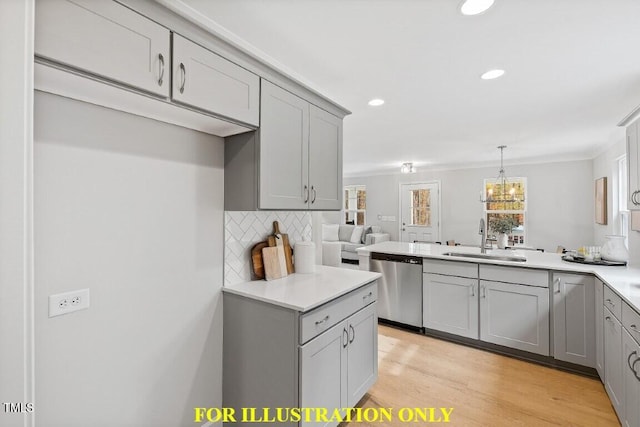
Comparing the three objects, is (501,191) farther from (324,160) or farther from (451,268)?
(324,160)

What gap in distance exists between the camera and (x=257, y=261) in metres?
2.12

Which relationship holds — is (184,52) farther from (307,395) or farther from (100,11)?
(307,395)

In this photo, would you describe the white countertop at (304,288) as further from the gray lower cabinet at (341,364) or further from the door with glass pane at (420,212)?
the door with glass pane at (420,212)

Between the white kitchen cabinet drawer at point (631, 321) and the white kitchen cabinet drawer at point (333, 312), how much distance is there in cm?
146

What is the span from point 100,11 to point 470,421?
9.74ft

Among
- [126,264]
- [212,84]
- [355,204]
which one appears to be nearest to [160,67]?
[212,84]

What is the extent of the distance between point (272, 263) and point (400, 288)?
1.94 metres

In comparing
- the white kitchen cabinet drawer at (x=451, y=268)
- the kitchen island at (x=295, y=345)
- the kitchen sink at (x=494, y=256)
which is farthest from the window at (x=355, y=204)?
the kitchen island at (x=295, y=345)

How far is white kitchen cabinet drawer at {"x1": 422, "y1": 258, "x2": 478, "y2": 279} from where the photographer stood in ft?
9.96

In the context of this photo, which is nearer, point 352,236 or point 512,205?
point 512,205

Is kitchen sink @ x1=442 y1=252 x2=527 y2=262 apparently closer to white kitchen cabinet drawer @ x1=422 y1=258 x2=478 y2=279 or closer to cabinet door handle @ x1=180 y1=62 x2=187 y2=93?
white kitchen cabinet drawer @ x1=422 y1=258 x2=478 y2=279

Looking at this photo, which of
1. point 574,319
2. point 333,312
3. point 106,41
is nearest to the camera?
point 106,41

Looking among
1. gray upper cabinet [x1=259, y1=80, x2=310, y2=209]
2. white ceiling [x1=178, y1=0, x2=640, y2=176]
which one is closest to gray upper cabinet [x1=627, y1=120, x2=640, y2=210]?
white ceiling [x1=178, y1=0, x2=640, y2=176]

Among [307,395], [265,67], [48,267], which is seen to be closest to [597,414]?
[307,395]
